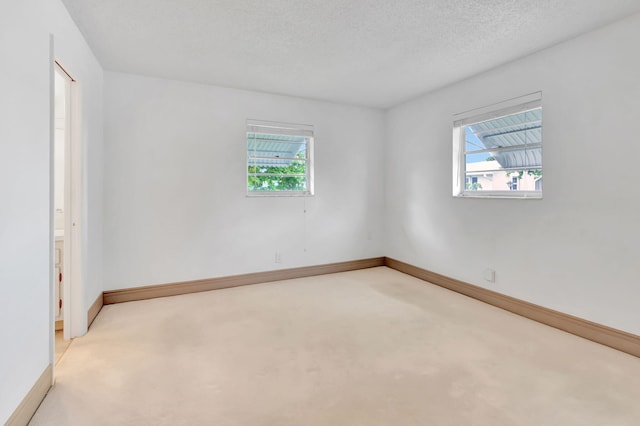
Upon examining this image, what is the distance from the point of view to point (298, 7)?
7.35ft

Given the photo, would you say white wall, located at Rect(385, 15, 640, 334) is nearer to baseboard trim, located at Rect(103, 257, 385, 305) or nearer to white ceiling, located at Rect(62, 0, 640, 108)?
white ceiling, located at Rect(62, 0, 640, 108)

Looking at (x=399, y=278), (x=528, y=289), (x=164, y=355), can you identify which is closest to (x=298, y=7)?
(x=164, y=355)

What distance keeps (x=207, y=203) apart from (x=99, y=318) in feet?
5.20

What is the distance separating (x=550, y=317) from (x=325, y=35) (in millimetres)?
3177

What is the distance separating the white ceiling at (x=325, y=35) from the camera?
7.36 feet

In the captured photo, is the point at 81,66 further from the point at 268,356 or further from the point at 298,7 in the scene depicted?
the point at 268,356

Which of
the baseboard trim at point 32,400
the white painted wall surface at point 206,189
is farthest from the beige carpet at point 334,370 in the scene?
the white painted wall surface at point 206,189

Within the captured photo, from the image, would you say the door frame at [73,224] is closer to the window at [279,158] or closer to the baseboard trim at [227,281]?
the baseboard trim at [227,281]

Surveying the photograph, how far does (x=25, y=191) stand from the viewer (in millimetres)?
1653

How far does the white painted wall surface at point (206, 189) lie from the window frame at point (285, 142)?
0.06 metres

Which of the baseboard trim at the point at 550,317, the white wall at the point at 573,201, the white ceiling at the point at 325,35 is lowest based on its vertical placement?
the baseboard trim at the point at 550,317

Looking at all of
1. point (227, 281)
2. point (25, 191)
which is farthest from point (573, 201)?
point (25, 191)

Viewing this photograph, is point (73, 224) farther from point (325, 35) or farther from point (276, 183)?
point (325, 35)

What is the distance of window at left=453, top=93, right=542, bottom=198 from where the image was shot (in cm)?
307
